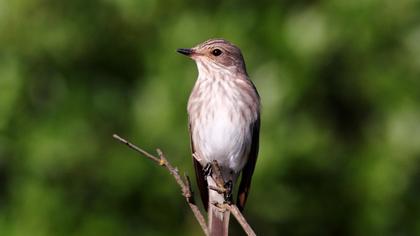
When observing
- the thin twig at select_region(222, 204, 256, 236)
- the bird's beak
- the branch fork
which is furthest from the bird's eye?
the thin twig at select_region(222, 204, 256, 236)

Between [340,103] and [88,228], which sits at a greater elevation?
[340,103]

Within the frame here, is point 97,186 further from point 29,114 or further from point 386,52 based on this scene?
point 386,52

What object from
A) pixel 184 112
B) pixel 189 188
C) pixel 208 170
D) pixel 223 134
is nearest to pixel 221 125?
pixel 223 134

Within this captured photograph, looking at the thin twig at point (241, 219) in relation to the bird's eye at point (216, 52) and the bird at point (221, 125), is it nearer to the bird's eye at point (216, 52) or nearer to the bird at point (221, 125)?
the bird at point (221, 125)

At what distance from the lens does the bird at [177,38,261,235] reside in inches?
281

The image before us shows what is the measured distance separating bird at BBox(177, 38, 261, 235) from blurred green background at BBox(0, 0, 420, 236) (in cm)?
124

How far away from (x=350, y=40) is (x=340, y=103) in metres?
0.48

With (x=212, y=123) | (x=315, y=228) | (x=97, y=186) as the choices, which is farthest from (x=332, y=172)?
(x=212, y=123)

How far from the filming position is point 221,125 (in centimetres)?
714

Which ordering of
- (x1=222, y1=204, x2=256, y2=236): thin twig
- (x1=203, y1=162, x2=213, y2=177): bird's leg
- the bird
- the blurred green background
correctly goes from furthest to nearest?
the blurred green background
the bird
(x1=203, y1=162, x2=213, y2=177): bird's leg
(x1=222, y1=204, x2=256, y2=236): thin twig

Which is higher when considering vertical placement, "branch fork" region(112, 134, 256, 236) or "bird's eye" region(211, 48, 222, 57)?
"bird's eye" region(211, 48, 222, 57)

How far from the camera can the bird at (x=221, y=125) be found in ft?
23.4

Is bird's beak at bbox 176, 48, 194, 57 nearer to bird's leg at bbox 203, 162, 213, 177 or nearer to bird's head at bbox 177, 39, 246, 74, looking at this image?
bird's head at bbox 177, 39, 246, 74

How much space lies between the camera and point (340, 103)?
9.51m
